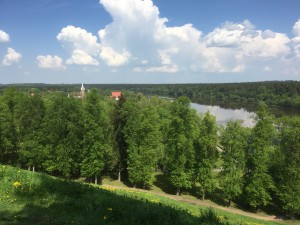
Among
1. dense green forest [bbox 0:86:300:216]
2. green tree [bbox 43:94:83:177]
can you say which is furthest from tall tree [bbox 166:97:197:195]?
green tree [bbox 43:94:83:177]

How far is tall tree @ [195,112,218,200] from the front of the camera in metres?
32.8

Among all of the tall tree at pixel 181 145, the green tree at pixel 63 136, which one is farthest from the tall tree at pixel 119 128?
the tall tree at pixel 181 145

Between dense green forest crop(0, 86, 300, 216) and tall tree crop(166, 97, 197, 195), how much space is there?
12 centimetres

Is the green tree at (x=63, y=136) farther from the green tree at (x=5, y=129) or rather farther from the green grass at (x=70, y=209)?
the green grass at (x=70, y=209)

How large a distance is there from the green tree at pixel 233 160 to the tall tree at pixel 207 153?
1250 millimetres

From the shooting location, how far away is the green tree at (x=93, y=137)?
1334 inches

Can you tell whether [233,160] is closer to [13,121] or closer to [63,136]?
[63,136]

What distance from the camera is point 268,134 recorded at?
30891mm

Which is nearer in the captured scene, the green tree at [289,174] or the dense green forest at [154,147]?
the green tree at [289,174]

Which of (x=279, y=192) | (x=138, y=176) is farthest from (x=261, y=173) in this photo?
(x=138, y=176)

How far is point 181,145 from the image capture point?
33719 mm

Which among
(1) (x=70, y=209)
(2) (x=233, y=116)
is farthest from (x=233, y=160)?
(2) (x=233, y=116)

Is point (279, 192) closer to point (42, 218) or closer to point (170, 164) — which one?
point (170, 164)

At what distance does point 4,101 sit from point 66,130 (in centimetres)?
1410
